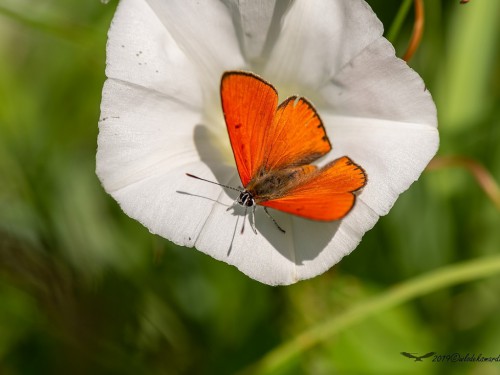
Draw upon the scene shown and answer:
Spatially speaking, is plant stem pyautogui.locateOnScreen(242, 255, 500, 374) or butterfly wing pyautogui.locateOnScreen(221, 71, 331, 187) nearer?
butterfly wing pyautogui.locateOnScreen(221, 71, 331, 187)

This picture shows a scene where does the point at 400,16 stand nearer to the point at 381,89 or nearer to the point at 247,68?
the point at 381,89

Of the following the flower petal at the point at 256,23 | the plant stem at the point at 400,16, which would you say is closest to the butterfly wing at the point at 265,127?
the flower petal at the point at 256,23

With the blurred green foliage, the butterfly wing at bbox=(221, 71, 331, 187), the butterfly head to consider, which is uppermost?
the butterfly wing at bbox=(221, 71, 331, 187)

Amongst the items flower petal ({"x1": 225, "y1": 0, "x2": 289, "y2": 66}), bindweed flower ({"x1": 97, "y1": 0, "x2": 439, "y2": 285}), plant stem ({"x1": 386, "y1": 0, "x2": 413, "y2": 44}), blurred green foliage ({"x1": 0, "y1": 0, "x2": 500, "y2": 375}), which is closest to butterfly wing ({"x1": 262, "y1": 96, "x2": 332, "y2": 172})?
bindweed flower ({"x1": 97, "y1": 0, "x2": 439, "y2": 285})

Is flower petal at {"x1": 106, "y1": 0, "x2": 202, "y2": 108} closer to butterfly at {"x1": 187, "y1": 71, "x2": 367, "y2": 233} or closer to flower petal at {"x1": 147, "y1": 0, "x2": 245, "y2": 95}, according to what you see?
flower petal at {"x1": 147, "y1": 0, "x2": 245, "y2": 95}

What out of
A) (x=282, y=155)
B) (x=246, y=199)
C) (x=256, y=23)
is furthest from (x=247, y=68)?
(x=246, y=199)

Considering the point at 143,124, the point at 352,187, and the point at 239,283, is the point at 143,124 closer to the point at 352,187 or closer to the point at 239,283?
the point at 352,187

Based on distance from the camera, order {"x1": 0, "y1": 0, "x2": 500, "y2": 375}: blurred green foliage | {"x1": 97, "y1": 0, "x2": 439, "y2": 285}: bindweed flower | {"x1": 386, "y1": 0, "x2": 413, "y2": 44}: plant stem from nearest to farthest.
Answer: {"x1": 97, "y1": 0, "x2": 439, "y2": 285}: bindweed flower → {"x1": 386, "y1": 0, "x2": 413, "y2": 44}: plant stem → {"x1": 0, "y1": 0, "x2": 500, "y2": 375}: blurred green foliage
